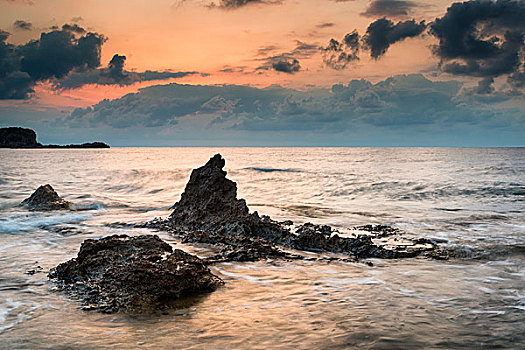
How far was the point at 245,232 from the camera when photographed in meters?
8.84

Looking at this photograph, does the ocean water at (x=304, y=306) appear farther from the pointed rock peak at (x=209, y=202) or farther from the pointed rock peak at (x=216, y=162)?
the pointed rock peak at (x=216, y=162)

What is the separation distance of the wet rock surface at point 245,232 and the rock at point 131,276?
64.8 inches

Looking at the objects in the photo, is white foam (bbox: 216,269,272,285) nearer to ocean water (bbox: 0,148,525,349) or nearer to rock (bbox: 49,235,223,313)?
ocean water (bbox: 0,148,525,349)

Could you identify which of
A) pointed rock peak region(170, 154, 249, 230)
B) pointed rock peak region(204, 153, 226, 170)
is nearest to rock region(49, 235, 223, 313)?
pointed rock peak region(170, 154, 249, 230)

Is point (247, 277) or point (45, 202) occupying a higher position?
point (45, 202)

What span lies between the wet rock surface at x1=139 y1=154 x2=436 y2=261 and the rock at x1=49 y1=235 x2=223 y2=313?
5.40 ft

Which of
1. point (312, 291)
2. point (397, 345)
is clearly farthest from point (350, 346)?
point (312, 291)

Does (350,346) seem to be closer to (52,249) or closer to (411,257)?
(411,257)

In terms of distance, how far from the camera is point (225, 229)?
9078 mm

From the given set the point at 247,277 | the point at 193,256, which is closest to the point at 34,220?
the point at 193,256

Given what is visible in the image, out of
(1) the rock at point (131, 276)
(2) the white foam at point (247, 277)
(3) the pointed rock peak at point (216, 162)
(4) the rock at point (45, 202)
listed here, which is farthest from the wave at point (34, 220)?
(2) the white foam at point (247, 277)

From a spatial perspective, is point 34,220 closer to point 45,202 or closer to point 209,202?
point 45,202

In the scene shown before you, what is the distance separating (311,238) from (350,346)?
4356 millimetres

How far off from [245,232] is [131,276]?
4.08 metres
